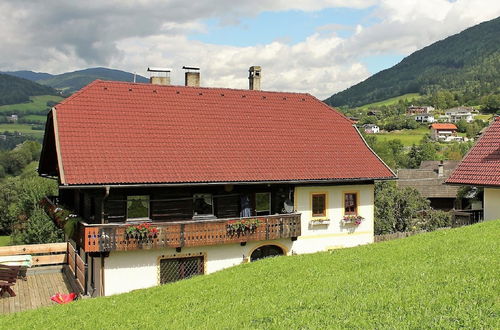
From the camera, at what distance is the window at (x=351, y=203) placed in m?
22.5

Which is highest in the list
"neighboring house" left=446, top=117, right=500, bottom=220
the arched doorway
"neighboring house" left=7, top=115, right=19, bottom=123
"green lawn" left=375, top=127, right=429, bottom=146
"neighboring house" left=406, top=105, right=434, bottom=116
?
"neighboring house" left=406, top=105, right=434, bottom=116

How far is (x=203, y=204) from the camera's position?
20.0 metres

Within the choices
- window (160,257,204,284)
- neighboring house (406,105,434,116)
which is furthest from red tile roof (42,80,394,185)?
neighboring house (406,105,434,116)

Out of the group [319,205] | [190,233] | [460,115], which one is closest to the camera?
[190,233]

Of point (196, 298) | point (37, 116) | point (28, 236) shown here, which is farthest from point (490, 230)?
point (37, 116)

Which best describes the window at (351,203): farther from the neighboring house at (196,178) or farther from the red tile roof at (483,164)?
the red tile roof at (483,164)

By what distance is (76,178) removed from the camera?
17.1 metres

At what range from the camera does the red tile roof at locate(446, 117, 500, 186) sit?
69.8ft

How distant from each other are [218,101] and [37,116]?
19325 centimetres

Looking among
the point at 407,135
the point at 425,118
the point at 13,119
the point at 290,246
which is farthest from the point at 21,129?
the point at 290,246

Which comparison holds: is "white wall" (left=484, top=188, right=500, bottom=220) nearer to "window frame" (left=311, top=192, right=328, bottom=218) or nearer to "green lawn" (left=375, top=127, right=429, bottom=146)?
"window frame" (left=311, top=192, right=328, bottom=218)

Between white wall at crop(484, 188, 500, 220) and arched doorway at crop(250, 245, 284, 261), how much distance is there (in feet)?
27.4

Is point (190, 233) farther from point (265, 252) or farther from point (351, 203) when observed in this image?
point (351, 203)

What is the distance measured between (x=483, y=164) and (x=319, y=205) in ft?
23.1
